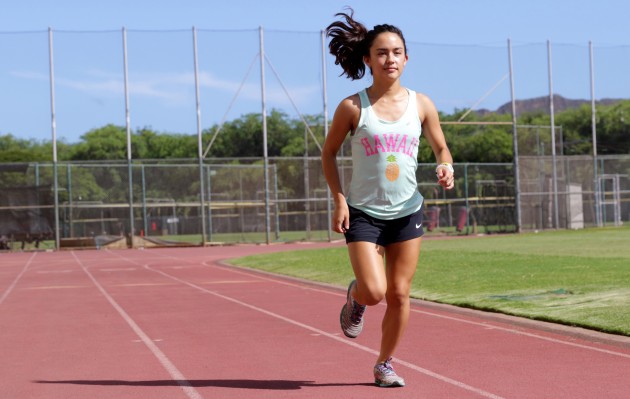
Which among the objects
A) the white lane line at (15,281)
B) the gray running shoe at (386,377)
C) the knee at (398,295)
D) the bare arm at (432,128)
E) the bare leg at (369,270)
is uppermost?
the bare arm at (432,128)

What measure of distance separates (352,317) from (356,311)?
0.09 metres

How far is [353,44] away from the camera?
7199 mm

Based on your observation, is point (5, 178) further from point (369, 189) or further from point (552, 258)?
point (369, 189)

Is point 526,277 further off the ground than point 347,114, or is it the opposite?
point 347,114

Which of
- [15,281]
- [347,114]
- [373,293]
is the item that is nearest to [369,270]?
[373,293]

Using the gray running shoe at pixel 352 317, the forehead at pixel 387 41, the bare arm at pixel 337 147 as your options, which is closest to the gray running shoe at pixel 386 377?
the gray running shoe at pixel 352 317

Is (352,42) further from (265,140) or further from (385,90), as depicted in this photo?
(265,140)

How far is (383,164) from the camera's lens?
6871 mm

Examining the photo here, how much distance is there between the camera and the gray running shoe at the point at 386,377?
23.5ft

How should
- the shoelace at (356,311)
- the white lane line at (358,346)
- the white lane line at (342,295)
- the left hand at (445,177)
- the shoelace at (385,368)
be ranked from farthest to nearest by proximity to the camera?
1. the white lane line at (342,295)
2. the shoelace at (356,311)
3. the shoelace at (385,368)
4. the white lane line at (358,346)
5. the left hand at (445,177)

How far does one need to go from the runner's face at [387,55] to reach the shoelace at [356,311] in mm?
1530

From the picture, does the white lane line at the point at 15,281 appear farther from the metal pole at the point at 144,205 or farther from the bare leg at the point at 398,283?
the bare leg at the point at 398,283

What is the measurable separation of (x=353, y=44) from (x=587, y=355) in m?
3.29

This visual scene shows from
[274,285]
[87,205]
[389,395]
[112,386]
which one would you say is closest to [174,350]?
[112,386]
